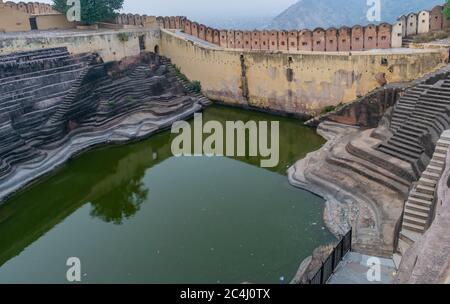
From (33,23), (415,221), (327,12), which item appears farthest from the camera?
(327,12)

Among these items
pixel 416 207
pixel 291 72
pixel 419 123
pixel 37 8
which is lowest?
pixel 416 207

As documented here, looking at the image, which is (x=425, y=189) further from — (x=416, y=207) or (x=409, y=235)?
(x=409, y=235)

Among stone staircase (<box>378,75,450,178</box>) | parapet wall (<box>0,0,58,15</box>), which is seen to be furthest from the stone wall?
stone staircase (<box>378,75,450,178</box>)

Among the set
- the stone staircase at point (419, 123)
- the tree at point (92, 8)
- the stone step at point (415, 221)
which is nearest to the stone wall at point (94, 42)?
the tree at point (92, 8)

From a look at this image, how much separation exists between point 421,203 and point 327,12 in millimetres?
47922

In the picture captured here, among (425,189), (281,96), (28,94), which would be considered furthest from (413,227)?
(28,94)

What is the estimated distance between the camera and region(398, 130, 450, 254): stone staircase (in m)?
5.81

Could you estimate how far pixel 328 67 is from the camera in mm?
11766

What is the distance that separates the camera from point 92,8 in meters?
16.3

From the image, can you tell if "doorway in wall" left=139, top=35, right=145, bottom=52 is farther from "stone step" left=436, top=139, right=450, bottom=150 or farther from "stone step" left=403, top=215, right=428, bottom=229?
"stone step" left=403, top=215, right=428, bottom=229

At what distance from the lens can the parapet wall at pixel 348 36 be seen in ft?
38.8

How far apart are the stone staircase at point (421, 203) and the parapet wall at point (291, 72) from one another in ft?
15.6

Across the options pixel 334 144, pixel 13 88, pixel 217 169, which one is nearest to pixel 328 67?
pixel 334 144

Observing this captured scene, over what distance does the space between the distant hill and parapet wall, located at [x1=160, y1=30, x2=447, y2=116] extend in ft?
114
